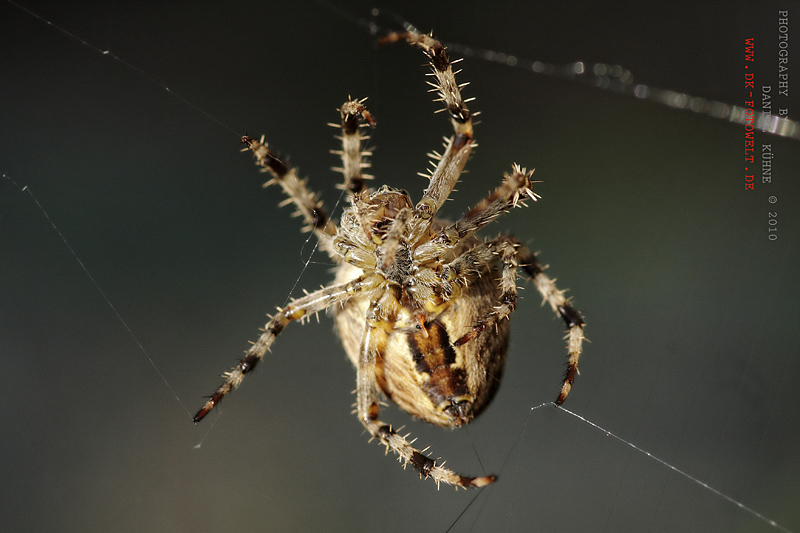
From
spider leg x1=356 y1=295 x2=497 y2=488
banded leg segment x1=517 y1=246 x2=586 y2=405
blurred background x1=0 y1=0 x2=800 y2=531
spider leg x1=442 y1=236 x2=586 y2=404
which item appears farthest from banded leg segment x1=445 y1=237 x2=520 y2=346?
blurred background x1=0 y1=0 x2=800 y2=531

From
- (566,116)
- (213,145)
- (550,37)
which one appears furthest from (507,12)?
(213,145)

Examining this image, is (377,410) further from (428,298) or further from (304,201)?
(304,201)

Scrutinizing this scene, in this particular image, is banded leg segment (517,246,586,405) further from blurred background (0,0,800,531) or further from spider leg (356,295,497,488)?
blurred background (0,0,800,531)

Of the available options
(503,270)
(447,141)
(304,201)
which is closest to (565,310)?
(503,270)

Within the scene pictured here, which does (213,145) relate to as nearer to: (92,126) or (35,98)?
(92,126)

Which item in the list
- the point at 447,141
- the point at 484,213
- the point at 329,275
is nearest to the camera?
the point at 484,213
